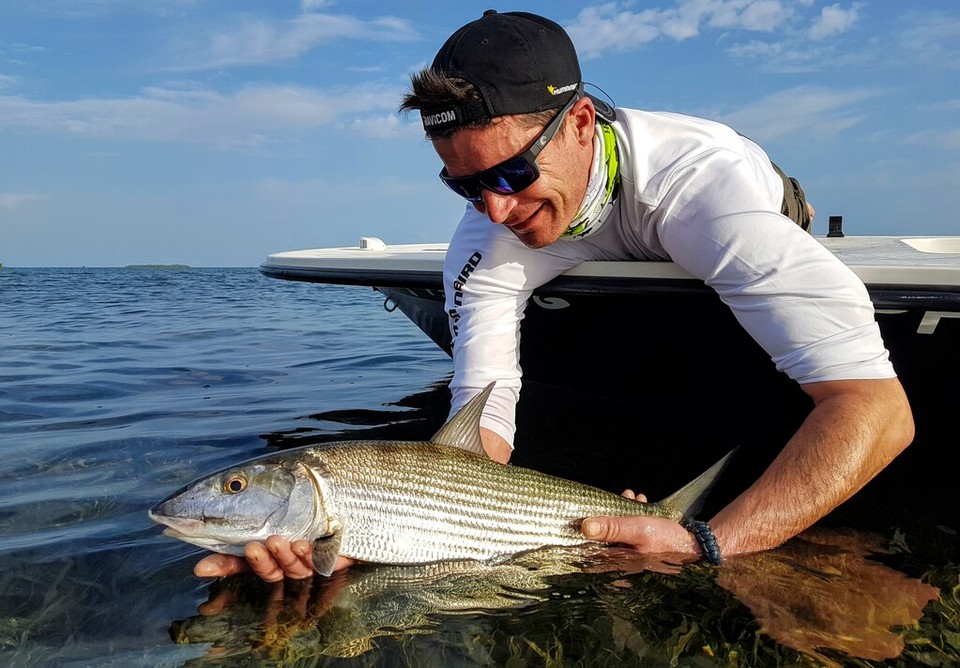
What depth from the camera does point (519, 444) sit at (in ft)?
16.3

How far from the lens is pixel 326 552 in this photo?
263cm

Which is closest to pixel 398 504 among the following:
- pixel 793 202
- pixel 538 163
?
pixel 538 163

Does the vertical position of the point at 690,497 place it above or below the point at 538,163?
below

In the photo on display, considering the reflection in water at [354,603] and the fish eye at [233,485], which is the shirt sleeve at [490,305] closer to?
the reflection in water at [354,603]

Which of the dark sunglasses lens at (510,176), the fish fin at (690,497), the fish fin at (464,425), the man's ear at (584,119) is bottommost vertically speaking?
the fish fin at (690,497)

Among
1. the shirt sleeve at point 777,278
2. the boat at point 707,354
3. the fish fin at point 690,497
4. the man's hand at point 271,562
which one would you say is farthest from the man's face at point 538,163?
the man's hand at point 271,562

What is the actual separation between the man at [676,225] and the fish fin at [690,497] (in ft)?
0.32

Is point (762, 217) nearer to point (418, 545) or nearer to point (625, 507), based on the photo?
point (625, 507)

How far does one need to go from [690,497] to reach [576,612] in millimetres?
767

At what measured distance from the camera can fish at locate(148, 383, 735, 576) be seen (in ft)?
8.69

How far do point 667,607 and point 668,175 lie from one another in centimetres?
157

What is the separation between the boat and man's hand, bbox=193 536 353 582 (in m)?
1.88

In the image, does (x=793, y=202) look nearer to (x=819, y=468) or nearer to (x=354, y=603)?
(x=819, y=468)

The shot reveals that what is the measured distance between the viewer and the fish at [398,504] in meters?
2.65
